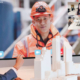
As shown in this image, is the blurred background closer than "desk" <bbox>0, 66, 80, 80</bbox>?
No

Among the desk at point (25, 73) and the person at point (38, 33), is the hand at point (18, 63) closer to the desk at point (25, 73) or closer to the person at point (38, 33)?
the desk at point (25, 73)

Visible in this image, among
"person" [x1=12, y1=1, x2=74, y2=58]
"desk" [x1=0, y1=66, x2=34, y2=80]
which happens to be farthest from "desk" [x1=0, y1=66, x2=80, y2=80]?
"person" [x1=12, y1=1, x2=74, y2=58]

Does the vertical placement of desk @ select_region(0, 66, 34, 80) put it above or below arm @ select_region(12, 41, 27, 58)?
below

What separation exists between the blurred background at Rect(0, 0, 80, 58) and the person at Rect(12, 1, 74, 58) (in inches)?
1.5

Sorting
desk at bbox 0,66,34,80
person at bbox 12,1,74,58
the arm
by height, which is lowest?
desk at bbox 0,66,34,80

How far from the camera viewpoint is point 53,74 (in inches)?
17.4

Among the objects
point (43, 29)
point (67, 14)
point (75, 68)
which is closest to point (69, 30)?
point (67, 14)

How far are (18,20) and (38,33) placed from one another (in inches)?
8.7

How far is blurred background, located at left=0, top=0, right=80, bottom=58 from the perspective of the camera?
1070mm

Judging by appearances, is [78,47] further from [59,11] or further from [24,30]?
[24,30]

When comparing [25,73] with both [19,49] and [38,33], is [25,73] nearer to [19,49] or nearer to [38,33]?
[19,49]

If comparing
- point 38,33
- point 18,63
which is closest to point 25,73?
point 18,63

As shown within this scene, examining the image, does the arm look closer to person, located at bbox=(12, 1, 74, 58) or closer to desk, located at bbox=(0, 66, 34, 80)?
person, located at bbox=(12, 1, 74, 58)

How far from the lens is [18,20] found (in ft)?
3.54
